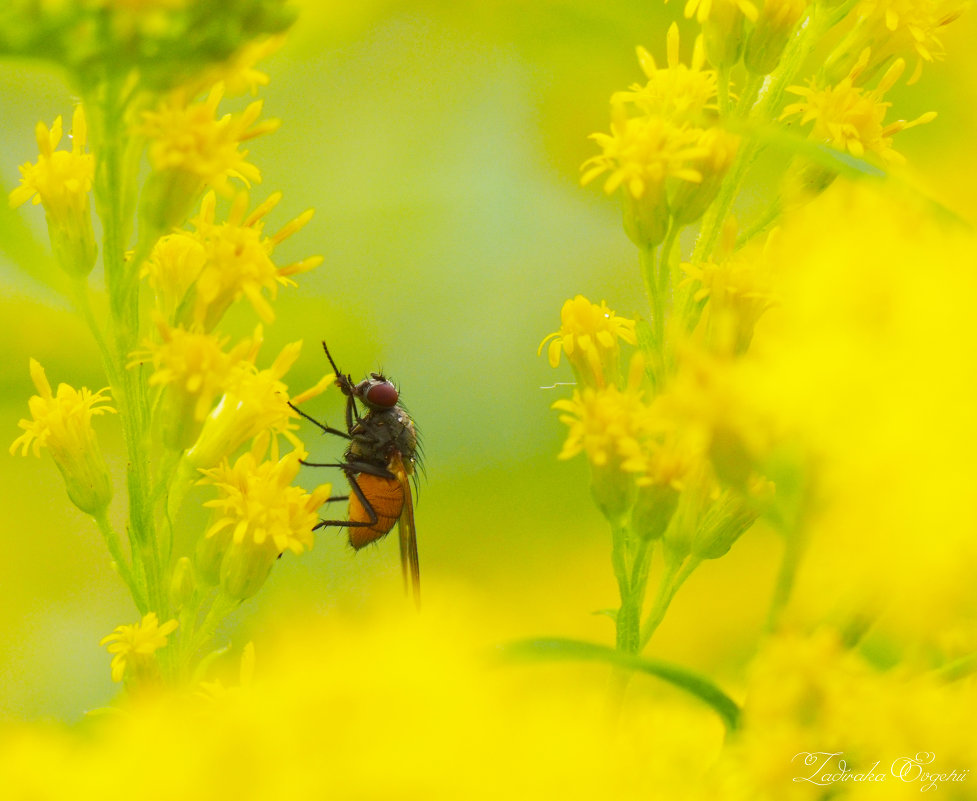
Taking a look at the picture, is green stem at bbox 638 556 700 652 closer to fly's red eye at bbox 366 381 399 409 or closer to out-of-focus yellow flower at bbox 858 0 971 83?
out-of-focus yellow flower at bbox 858 0 971 83

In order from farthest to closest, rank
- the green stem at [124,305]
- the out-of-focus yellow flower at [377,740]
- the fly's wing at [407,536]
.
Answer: the fly's wing at [407,536] → the green stem at [124,305] → the out-of-focus yellow flower at [377,740]

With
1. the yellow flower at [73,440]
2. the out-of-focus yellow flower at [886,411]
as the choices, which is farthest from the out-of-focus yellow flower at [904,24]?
the yellow flower at [73,440]

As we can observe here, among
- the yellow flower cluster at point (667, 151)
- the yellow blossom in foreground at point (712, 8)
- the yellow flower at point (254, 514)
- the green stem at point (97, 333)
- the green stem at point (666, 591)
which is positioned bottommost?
the green stem at point (666, 591)

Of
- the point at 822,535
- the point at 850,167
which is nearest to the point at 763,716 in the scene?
the point at 822,535

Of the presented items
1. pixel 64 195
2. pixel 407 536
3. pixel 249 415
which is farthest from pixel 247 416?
pixel 407 536

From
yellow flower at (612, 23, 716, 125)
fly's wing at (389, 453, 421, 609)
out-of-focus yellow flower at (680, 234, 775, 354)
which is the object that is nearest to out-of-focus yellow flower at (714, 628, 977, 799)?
out-of-focus yellow flower at (680, 234, 775, 354)

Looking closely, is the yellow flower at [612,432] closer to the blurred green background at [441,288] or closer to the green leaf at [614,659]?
the green leaf at [614,659]
